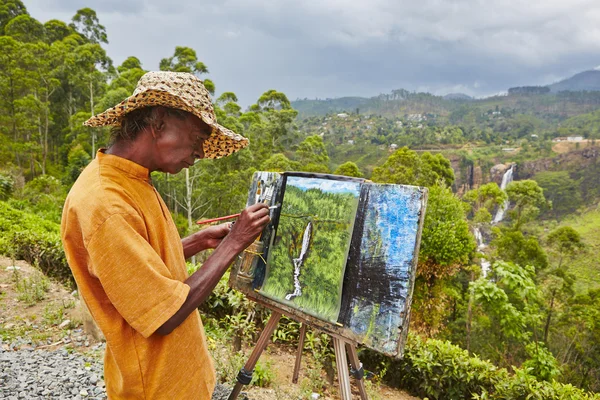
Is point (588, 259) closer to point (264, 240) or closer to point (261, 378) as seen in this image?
point (261, 378)

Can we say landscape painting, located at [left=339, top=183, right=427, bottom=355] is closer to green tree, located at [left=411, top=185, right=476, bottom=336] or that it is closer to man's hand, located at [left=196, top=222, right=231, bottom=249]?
man's hand, located at [left=196, top=222, right=231, bottom=249]

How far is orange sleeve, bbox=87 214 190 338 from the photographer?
0.98 metres

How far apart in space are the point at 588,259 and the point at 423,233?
25561 mm

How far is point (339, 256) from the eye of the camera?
1924mm

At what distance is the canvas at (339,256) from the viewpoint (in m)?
1.71

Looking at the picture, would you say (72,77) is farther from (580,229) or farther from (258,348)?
(580,229)

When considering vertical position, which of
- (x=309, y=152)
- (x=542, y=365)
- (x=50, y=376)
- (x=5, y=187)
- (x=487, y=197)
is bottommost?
(x=542, y=365)

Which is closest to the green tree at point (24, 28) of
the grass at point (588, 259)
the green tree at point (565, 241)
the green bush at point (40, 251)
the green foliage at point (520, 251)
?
the green bush at point (40, 251)

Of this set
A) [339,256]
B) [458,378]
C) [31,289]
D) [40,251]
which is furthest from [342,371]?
[40,251]

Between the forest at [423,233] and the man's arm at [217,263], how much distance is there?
0.76m

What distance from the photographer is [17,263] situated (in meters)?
6.00

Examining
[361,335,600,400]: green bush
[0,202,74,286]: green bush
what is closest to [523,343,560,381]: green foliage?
[361,335,600,400]: green bush

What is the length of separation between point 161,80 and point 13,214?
32.4 feet

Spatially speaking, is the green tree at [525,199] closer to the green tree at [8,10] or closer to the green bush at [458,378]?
the green bush at [458,378]
